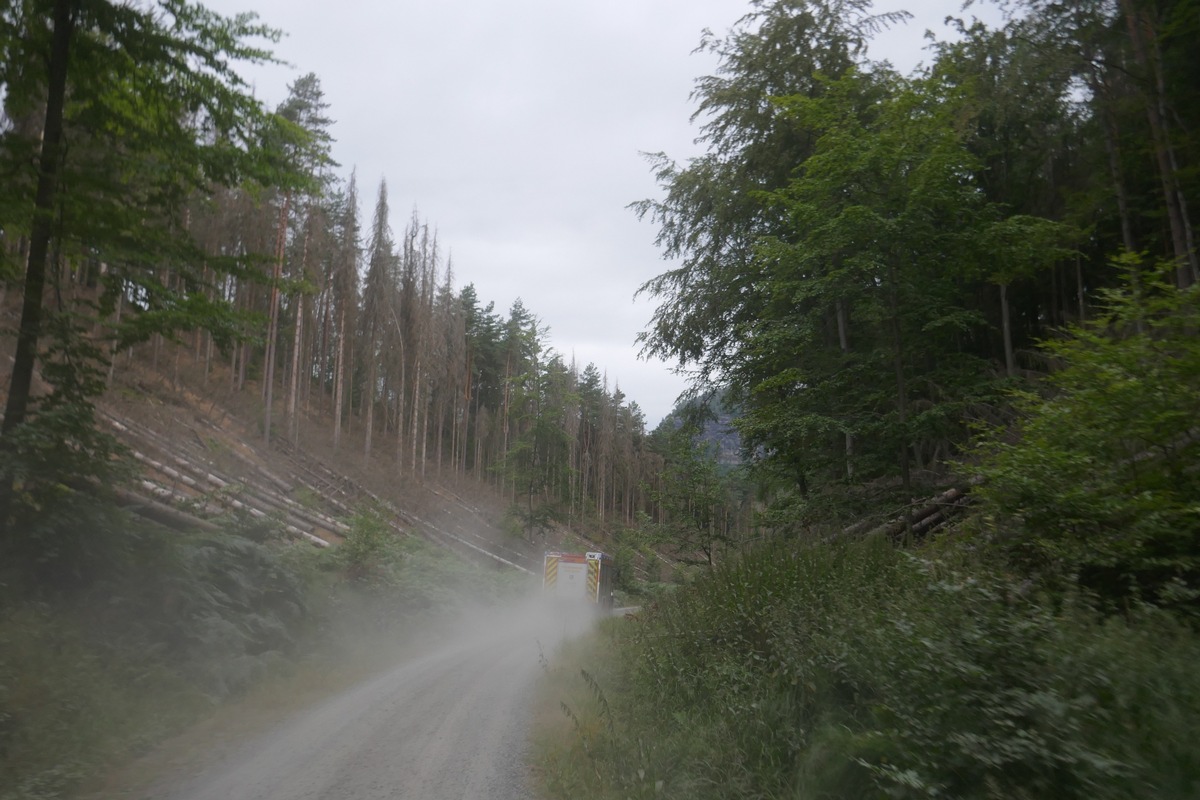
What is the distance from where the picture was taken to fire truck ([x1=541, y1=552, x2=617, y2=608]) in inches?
1005

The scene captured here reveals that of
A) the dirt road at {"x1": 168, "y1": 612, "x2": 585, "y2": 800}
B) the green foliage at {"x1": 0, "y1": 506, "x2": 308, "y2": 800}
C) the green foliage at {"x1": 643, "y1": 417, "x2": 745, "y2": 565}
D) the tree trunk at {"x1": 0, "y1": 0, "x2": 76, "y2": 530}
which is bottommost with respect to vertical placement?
the dirt road at {"x1": 168, "y1": 612, "x2": 585, "y2": 800}

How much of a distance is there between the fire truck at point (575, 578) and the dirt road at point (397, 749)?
12.5 m

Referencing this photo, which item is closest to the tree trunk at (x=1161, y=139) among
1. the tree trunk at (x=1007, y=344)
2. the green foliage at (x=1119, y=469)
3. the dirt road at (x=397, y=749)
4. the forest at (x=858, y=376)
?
the forest at (x=858, y=376)

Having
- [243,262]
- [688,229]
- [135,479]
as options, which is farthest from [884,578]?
[688,229]

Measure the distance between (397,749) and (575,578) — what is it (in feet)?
59.3

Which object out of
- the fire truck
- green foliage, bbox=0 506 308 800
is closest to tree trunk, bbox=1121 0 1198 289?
green foliage, bbox=0 506 308 800

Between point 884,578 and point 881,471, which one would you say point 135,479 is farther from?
point 881,471

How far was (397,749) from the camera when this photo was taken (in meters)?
7.75

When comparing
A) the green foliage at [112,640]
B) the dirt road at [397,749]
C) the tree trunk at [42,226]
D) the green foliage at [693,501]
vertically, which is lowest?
the dirt road at [397,749]

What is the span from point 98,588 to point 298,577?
4825mm

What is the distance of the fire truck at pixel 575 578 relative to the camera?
25.5 meters

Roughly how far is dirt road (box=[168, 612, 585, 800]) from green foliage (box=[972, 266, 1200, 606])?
16.9 feet

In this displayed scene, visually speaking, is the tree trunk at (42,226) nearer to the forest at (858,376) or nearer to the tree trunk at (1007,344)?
the forest at (858,376)

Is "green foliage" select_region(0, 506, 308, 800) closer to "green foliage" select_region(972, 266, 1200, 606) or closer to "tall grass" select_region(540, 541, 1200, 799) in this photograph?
"tall grass" select_region(540, 541, 1200, 799)
